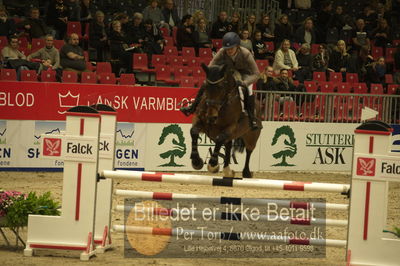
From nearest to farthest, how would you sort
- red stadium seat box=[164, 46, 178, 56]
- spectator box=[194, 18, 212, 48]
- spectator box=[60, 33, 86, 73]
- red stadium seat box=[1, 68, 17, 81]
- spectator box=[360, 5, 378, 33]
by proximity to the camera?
1. red stadium seat box=[1, 68, 17, 81]
2. spectator box=[60, 33, 86, 73]
3. red stadium seat box=[164, 46, 178, 56]
4. spectator box=[194, 18, 212, 48]
5. spectator box=[360, 5, 378, 33]

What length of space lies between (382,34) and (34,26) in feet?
34.4

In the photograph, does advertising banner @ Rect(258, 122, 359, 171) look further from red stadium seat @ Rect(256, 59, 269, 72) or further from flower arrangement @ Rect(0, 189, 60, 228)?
flower arrangement @ Rect(0, 189, 60, 228)

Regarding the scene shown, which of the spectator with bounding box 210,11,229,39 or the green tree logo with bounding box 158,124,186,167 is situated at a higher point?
the spectator with bounding box 210,11,229,39

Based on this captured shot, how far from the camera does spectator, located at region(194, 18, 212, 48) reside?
1917cm

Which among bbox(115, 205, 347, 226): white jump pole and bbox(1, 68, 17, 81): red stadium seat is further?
bbox(1, 68, 17, 81): red stadium seat

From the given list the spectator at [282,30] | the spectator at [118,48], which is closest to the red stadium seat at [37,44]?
the spectator at [118,48]

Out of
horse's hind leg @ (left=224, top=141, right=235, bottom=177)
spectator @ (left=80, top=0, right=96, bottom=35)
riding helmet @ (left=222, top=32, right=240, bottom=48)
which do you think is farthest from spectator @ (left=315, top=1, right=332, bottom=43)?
riding helmet @ (left=222, top=32, right=240, bottom=48)

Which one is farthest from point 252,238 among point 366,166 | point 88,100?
point 88,100

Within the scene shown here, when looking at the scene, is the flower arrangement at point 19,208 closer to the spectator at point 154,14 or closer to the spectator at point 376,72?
the spectator at point 154,14

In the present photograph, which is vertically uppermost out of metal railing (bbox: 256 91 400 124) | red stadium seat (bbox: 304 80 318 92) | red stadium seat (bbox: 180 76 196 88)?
red stadium seat (bbox: 304 80 318 92)

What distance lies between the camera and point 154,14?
19328 mm

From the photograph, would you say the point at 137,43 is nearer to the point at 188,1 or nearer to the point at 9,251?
the point at 188,1

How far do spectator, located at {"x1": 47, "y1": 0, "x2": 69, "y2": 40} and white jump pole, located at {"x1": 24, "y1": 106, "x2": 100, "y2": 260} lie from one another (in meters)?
10.3

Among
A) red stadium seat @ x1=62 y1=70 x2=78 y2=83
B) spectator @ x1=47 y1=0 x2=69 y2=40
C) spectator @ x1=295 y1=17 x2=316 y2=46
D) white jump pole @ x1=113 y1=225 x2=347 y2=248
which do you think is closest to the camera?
white jump pole @ x1=113 y1=225 x2=347 y2=248
